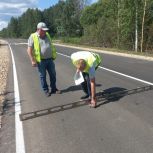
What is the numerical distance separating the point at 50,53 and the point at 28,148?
440 centimetres

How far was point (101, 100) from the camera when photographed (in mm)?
9008

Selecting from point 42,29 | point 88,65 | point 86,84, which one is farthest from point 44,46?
point 88,65

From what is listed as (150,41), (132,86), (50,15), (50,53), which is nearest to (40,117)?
(50,53)

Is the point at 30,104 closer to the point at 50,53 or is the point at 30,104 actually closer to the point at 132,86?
the point at 50,53

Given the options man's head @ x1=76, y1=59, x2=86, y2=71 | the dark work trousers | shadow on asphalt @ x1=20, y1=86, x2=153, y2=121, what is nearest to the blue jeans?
the dark work trousers

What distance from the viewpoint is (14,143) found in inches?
247

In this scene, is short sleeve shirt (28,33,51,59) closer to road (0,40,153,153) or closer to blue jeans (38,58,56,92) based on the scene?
blue jeans (38,58,56,92)

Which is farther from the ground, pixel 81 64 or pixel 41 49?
pixel 41 49

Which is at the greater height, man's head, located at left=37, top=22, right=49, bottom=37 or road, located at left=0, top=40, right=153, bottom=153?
man's head, located at left=37, top=22, right=49, bottom=37

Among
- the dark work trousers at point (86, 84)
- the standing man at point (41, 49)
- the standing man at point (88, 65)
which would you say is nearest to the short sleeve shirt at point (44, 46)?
the standing man at point (41, 49)

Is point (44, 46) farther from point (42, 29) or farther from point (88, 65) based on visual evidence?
point (88, 65)

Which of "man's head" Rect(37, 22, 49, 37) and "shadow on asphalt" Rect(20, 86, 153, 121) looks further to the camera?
"man's head" Rect(37, 22, 49, 37)

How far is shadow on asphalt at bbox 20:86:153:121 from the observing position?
8.01 m

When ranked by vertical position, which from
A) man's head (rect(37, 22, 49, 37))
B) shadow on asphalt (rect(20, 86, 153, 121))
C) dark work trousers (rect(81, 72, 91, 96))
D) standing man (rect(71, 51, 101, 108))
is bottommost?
shadow on asphalt (rect(20, 86, 153, 121))
